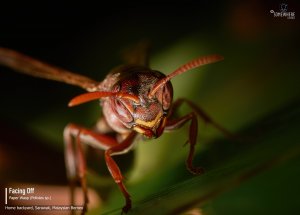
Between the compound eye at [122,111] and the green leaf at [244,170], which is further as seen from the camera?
the compound eye at [122,111]

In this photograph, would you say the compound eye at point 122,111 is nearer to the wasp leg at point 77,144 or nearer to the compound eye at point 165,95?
the compound eye at point 165,95

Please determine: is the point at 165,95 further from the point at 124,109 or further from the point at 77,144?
the point at 77,144

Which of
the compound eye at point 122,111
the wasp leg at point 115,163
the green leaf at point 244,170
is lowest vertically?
the green leaf at point 244,170

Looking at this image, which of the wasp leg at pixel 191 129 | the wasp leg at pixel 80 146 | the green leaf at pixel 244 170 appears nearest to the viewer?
the green leaf at pixel 244 170

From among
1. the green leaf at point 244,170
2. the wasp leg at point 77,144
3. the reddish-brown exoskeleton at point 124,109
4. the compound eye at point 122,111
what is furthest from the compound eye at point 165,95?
the wasp leg at point 77,144

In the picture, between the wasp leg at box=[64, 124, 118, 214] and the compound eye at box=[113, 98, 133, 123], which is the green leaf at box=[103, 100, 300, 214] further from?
the wasp leg at box=[64, 124, 118, 214]

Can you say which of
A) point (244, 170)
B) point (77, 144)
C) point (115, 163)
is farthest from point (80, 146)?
point (244, 170)

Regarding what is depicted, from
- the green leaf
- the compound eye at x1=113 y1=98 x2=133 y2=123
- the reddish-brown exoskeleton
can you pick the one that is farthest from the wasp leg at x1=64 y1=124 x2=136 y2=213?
the green leaf
